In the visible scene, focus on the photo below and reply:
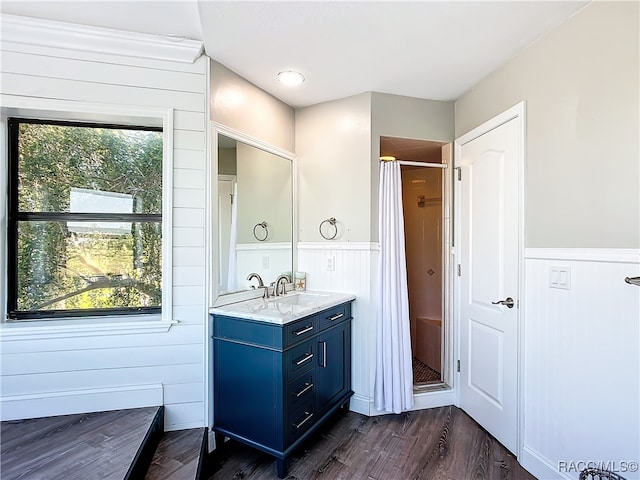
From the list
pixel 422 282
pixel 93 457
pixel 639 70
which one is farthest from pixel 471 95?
pixel 93 457

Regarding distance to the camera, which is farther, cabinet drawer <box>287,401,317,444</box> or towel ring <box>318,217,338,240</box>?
towel ring <box>318,217,338,240</box>

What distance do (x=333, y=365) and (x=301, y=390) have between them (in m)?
0.41

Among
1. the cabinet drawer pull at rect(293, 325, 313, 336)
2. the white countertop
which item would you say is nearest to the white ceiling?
the white countertop

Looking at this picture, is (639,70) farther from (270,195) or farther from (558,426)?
(270,195)

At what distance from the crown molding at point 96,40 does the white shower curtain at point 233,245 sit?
88 centimetres

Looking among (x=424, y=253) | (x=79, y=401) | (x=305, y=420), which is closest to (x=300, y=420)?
(x=305, y=420)

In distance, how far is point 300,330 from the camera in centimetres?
196

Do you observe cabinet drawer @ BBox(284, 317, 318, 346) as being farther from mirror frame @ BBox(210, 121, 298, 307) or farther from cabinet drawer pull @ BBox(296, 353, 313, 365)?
mirror frame @ BBox(210, 121, 298, 307)

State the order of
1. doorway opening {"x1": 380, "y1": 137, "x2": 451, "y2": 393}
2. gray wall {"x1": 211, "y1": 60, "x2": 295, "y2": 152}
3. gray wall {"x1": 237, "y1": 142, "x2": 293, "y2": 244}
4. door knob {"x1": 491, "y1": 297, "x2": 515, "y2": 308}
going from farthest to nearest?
doorway opening {"x1": 380, "y1": 137, "x2": 451, "y2": 393}, gray wall {"x1": 237, "y1": 142, "x2": 293, "y2": 244}, gray wall {"x1": 211, "y1": 60, "x2": 295, "y2": 152}, door knob {"x1": 491, "y1": 297, "x2": 515, "y2": 308}

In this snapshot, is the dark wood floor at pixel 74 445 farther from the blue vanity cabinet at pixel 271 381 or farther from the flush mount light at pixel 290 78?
the flush mount light at pixel 290 78

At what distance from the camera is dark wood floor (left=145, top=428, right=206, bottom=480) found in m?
1.65

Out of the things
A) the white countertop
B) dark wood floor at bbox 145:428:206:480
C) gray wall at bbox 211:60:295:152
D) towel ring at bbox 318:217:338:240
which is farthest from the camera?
towel ring at bbox 318:217:338:240

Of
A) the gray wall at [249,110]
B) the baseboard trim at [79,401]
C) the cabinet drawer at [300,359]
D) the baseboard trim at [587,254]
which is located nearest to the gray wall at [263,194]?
the gray wall at [249,110]

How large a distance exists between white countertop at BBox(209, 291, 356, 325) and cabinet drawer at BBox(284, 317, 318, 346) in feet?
0.15
